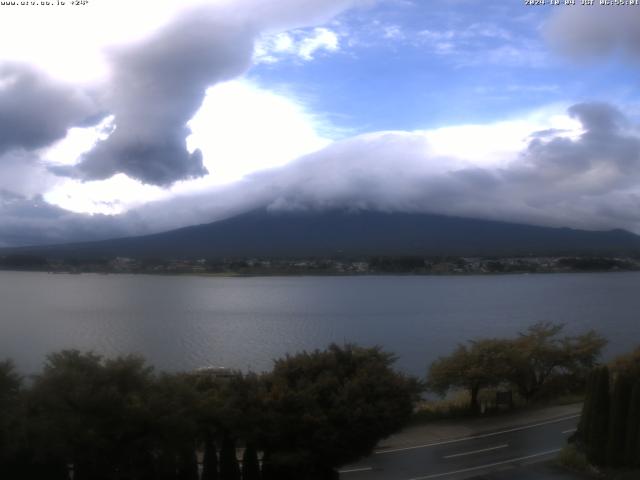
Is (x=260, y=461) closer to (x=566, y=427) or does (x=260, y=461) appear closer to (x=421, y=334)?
(x=566, y=427)

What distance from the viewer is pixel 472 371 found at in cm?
2217

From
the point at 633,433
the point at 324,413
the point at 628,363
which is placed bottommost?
the point at 628,363

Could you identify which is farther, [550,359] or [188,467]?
[550,359]

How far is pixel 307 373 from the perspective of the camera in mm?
12945

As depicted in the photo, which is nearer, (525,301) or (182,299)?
(182,299)

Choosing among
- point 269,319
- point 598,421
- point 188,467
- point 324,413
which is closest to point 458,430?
point 598,421

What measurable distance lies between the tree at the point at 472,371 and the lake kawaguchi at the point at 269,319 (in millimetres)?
7054

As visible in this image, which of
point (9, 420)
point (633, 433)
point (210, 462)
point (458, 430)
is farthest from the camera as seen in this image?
point (458, 430)

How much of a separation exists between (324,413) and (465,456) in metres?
5.25

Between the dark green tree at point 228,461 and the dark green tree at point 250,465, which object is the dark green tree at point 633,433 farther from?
the dark green tree at point 228,461

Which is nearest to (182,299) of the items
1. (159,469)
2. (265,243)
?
(159,469)

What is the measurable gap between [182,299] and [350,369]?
57.8 m

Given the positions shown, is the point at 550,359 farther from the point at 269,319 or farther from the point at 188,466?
the point at 269,319

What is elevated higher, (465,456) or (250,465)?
(250,465)
